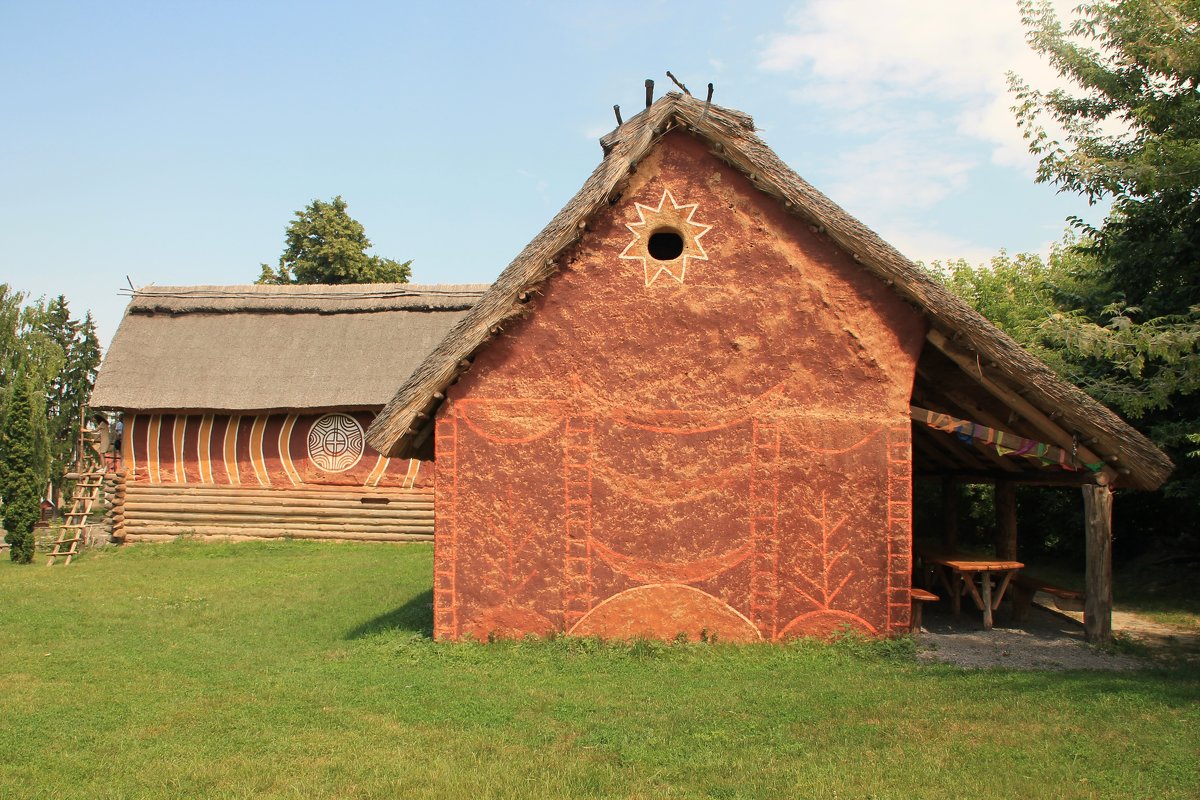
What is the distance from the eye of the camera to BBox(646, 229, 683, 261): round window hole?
10.7 m

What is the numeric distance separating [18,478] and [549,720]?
15.6 meters

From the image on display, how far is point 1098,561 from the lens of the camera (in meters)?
9.81

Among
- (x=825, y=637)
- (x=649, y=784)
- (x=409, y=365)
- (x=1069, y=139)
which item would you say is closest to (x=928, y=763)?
(x=649, y=784)

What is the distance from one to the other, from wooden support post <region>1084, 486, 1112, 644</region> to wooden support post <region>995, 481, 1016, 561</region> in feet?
9.03

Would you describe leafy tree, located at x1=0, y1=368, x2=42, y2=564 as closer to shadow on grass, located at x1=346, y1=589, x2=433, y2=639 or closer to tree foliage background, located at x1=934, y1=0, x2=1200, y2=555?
shadow on grass, located at x1=346, y1=589, x2=433, y2=639

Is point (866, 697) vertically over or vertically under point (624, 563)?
under

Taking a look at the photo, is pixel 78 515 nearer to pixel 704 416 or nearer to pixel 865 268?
pixel 704 416

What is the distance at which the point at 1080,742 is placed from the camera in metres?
6.61

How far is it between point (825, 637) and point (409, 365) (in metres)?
13.6

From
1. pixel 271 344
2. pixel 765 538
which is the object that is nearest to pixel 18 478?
pixel 271 344

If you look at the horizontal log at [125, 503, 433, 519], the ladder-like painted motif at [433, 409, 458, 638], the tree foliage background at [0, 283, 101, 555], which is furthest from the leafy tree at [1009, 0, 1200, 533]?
the tree foliage background at [0, 283, 101, 555]

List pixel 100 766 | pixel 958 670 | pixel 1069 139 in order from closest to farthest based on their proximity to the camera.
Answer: pixel 100 766 < pixel 958 670 < pixel 1069 139

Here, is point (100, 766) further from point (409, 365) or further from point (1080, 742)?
point (409, 365)

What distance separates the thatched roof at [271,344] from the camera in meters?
20.6
